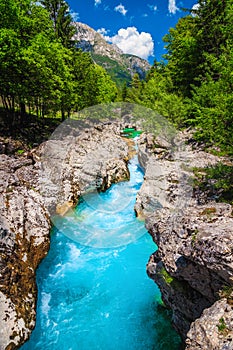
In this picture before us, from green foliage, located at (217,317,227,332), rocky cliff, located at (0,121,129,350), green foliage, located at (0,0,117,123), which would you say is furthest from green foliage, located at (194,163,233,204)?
green foliage, located at (0,0,117,123)

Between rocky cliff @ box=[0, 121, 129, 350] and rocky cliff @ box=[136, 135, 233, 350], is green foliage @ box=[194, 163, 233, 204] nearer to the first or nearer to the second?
rocky cliff @ box=[136, 135, 233, 350]

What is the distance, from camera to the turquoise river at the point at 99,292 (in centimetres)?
780

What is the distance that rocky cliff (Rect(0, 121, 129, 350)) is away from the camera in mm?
7477

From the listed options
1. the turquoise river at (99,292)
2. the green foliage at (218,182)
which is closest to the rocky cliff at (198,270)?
the green foliage at (218,182)

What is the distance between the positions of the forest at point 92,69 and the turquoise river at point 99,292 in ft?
23.0

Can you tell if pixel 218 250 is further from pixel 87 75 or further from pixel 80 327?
pixel 87 75

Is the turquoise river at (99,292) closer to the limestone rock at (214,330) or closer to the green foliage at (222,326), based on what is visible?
the limestone rock at (214,330)

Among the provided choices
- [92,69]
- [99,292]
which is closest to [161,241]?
[99,292]

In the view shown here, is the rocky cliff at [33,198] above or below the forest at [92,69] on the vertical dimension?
below

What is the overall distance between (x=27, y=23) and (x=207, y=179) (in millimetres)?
19246

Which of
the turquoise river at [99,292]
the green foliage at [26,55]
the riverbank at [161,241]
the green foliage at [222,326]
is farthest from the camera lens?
the green foliage at [26,55]

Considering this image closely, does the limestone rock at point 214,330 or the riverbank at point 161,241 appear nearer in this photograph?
the limestone rock at point 214,330

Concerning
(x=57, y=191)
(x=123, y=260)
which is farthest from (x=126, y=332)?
(x=57, y=191)

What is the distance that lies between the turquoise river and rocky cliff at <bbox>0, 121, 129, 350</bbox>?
3.07 feet
